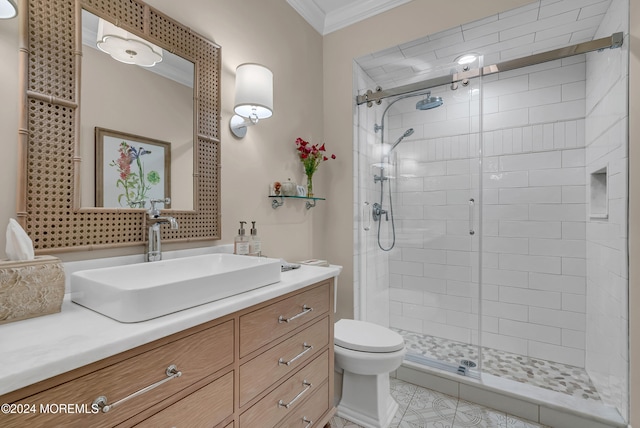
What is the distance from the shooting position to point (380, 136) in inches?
103

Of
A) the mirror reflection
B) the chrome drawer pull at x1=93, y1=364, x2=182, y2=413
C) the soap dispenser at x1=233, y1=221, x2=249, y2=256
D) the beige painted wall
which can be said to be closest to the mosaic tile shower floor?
the beige painted wall

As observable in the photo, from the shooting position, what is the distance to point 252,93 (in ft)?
5.22

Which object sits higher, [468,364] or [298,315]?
[298,315]

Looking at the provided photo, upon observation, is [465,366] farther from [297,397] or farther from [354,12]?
[354,12]

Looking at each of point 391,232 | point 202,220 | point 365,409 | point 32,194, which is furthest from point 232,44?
point 365,409

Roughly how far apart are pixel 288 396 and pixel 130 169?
1124 millimetres

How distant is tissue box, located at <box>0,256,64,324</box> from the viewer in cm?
78

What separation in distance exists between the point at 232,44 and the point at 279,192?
2.88 feet

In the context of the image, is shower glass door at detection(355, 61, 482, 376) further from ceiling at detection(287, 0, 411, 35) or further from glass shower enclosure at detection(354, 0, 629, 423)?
ceiling at detection(287, 0, 411, 35)

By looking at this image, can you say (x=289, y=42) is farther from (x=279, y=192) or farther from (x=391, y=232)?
(x=391, y=232)

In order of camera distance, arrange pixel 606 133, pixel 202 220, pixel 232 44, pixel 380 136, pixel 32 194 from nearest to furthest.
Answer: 1. pixel 32 194
2. pixel 202 220
3. pixel 232 44
4. pixel 606 133
5. pixel 380 136

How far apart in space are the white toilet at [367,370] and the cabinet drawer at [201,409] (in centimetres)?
89

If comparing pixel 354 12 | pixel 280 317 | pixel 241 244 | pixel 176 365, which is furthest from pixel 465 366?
pixel 354 12

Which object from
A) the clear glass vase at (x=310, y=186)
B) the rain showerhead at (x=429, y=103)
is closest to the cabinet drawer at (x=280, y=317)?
the clear glass vase at (x=310, y=186)
